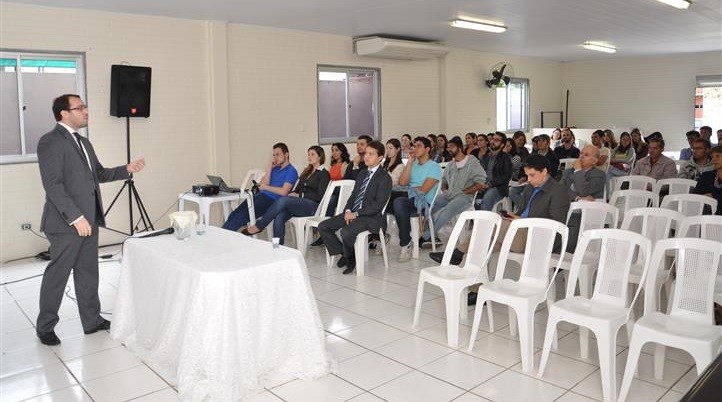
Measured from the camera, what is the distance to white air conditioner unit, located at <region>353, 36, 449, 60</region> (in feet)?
25.8

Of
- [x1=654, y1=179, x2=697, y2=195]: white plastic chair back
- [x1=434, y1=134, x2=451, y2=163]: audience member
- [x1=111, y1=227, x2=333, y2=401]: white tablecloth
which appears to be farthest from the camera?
[x1=434, y1=134, x2=451, y2=163]: audience member

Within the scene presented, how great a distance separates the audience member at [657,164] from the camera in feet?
19.7

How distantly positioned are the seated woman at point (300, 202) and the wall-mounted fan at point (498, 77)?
218 inches

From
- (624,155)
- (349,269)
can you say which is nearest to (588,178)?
(349,269)

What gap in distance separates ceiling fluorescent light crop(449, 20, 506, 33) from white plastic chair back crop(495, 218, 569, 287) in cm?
457

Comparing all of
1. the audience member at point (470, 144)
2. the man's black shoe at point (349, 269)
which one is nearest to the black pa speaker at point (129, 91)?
the man's black shoe at point (349, 269)

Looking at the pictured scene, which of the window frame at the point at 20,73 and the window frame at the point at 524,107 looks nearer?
the window frame at the point at 20,73

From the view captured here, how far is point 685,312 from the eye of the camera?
2.64 m

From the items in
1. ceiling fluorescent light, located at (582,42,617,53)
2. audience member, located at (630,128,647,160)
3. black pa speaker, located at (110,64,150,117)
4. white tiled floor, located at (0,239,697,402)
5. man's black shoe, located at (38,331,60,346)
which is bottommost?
white tiled floor, located at (0,239,697,402)

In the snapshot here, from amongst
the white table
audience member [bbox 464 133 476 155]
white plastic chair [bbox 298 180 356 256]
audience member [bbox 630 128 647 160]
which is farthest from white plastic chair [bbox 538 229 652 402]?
audience member [bbox 630 128 647 160]

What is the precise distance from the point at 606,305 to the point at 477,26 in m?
5.40

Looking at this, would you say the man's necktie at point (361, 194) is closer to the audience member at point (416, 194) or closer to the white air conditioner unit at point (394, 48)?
the audience member at point (416, 194)

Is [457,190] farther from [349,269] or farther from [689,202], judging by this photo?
[689,202]

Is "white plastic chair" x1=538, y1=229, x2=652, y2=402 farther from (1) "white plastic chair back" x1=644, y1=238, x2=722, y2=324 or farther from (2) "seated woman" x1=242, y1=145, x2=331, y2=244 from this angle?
(2) "seated woman" x1=242, y1=145, x2=331, y2=244
